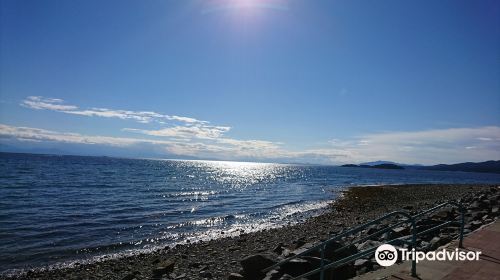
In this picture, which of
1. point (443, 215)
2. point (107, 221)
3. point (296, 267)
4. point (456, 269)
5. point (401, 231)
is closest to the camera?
point (456, 269)

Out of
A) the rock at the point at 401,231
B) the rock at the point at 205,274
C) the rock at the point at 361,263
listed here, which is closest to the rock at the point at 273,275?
the rock at the point at 361,263

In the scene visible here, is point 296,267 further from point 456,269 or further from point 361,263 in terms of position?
point 456,269

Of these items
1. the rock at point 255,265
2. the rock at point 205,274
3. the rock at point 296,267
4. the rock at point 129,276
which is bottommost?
the rock at point 129,276

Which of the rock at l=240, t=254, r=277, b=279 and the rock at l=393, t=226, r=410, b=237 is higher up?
the rock at l=393, t=226, r=410, b=237

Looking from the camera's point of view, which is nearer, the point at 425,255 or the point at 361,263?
the point at 425,255

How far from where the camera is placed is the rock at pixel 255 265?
34.8 ft

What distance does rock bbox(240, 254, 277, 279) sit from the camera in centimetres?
1062

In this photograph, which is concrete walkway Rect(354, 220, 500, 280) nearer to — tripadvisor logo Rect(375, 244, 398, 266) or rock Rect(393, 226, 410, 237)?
tripadvisor logo Rect(375, 244, 398, 266)

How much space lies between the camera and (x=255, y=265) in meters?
10.7

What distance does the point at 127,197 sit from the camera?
37.7m

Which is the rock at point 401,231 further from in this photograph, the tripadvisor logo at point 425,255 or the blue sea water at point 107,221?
the blue sea water at point 107,221

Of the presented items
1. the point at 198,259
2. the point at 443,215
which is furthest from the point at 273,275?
the point at 443,215

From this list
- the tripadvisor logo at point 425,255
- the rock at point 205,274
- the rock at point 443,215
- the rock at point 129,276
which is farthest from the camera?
the rock at point 443,215

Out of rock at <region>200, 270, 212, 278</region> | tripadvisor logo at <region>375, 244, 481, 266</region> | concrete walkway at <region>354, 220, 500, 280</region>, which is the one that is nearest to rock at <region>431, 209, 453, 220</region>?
concrete walkway at <region>354, 220, 500, 280</region>
